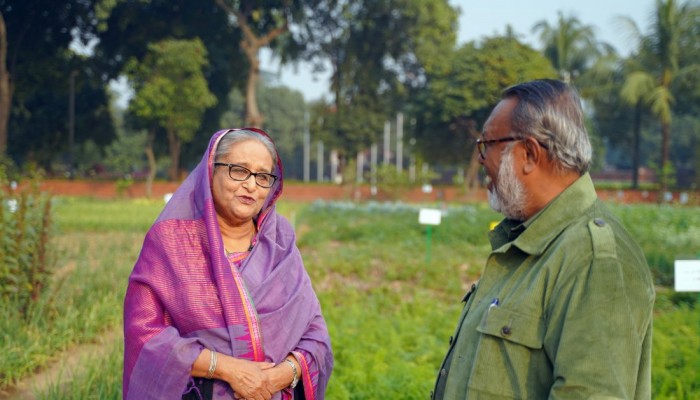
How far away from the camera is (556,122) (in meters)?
1.66

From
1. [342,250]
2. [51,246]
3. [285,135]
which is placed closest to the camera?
[51,246]

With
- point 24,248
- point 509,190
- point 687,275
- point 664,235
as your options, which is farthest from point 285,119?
point 509,190

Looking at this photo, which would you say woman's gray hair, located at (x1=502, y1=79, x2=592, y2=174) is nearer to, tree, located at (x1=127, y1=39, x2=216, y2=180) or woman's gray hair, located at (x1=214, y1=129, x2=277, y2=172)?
woman's gray hair, located at (x1=214, y1=129, x2=277, y2=172)

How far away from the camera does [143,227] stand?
14984 mm

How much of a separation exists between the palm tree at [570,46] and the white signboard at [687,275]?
107ft

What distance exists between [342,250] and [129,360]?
914 centimetres

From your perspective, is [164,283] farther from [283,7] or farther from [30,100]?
[30,100]

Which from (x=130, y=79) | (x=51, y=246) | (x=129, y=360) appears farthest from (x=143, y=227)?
(x=130, y=79)

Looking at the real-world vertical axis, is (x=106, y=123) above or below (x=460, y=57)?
below

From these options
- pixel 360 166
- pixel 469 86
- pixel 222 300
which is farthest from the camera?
pixel 360 166

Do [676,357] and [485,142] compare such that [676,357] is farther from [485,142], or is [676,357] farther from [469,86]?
[469,86]

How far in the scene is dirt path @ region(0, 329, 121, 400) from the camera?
3791mm

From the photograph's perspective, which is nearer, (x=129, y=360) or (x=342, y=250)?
(x=129, y=360)

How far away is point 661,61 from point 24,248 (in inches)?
1133
